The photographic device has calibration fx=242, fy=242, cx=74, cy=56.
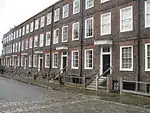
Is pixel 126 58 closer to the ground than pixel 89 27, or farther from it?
closer to the ground

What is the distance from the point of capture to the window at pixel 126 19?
1930cm

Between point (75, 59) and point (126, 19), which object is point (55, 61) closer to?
point (75, 59)

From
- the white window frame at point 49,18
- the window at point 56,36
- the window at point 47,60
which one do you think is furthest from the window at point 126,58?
the white window frame at point 49,18

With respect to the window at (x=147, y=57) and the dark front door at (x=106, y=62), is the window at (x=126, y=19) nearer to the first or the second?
the window at (x=147, y=57)

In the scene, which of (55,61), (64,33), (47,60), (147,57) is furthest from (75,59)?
(147,57)

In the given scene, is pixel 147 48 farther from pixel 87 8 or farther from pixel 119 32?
pixel 87 8

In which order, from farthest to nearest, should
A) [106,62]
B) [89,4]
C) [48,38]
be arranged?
1. [48,38]
2. [89,4]
3. [106,62]

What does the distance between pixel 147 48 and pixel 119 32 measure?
3356 mm

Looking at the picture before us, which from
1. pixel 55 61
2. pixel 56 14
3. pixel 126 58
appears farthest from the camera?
pixel 56 14

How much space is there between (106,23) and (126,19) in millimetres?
2633

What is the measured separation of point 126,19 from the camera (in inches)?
779

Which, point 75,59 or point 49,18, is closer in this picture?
point 75,59

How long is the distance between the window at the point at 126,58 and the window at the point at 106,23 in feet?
8.78

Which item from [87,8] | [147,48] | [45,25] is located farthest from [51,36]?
[147,48]
